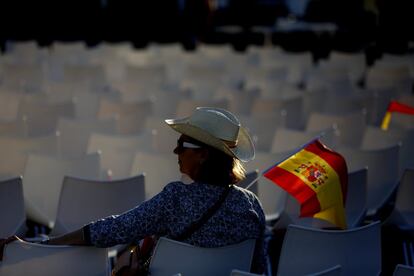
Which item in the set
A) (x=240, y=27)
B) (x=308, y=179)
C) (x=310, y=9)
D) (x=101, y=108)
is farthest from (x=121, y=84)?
(x=310, y=9)

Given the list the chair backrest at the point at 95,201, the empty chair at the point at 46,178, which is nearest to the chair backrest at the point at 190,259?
the chair backrest at the point at 95,201

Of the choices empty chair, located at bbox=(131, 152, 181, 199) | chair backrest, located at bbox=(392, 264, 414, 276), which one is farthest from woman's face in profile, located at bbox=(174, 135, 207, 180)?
empty chair, located at bbox=(131, 152, 181, 199)

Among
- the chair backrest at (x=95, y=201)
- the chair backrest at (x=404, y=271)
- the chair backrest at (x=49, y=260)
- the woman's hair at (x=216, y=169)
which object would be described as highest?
the woman's hair at (x=216, y=169)

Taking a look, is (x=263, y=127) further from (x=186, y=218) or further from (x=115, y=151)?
(x=186, y=218)

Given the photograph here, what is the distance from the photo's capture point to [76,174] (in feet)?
18.2

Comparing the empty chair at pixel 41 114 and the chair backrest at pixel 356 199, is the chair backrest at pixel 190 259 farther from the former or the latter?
the empty chair at pixel 41 114

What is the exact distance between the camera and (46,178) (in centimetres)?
557

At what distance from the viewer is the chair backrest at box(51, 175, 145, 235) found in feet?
16.2

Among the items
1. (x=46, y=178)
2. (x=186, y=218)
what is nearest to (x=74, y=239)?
(x=186, y=218)

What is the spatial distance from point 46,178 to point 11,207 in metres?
0.74

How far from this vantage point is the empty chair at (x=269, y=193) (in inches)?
235

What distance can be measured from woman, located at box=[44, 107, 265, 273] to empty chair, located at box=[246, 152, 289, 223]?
2.12 meters

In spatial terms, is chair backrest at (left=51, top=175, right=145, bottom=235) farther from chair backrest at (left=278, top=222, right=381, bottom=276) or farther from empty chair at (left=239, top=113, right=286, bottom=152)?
empty chair at (left=239, top=113, right=286, bottom=152)

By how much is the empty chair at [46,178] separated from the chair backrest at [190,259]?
204cm
